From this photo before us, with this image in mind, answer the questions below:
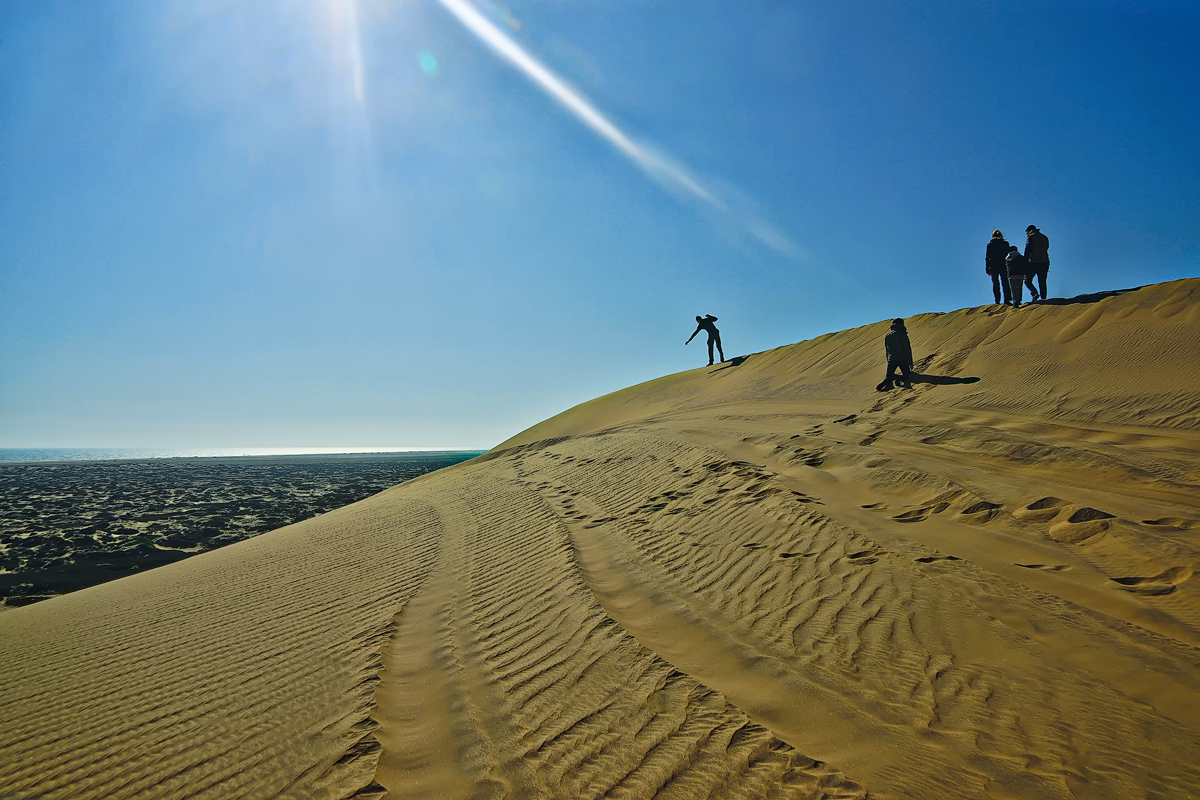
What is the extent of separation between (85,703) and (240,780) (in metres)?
2.24

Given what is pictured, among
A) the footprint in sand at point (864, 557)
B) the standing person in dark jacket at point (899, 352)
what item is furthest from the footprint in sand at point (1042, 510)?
the standing person in dark jacket at point (899, 352)

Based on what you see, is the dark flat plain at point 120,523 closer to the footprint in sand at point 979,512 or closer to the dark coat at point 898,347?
the footprint in sand at point 979,512

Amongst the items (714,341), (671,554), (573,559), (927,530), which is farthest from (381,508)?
(714,341)

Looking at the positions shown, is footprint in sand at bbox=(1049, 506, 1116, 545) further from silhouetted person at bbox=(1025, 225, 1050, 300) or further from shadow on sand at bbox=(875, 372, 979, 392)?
silhouetted person at bbox=(1025, 225, 1050, 300)

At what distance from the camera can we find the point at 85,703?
154 inches

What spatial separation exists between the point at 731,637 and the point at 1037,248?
38.0 feet

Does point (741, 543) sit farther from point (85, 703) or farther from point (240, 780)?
point (85, 703)

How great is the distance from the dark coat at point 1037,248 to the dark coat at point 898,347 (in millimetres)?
3375

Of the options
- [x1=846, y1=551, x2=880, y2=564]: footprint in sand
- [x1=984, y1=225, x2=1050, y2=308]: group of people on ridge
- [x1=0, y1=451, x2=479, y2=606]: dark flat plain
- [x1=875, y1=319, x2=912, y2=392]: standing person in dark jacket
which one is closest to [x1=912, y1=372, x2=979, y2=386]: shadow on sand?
[x1=875, y1=319, x2=912, y2=392]: standing person in dark jacket

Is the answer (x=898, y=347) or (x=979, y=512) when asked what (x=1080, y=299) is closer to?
(x=898, y=347)

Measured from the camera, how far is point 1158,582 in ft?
12.0

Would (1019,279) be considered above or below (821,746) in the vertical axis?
above

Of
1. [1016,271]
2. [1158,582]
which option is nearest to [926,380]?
[1016,271]

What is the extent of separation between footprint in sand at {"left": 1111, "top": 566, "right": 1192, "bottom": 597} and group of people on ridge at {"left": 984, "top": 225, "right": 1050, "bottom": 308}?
9.12 metres
